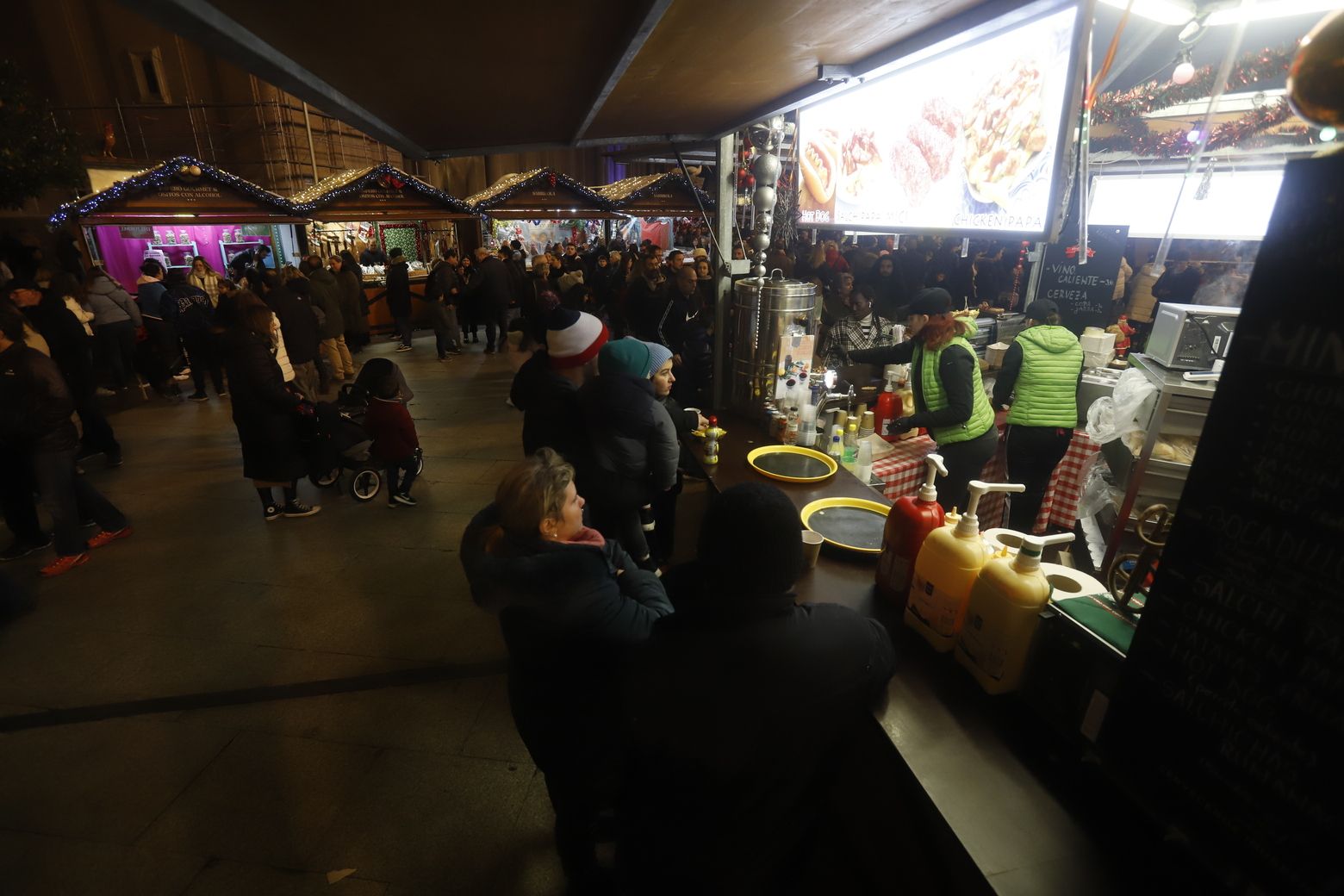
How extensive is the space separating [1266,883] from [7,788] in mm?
4425

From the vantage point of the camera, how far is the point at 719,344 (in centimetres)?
438

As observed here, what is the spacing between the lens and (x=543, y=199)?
38.9 feet

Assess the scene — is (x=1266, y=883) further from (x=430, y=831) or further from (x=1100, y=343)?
(x=1100, y=343)

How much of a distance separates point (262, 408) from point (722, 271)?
12.1ft

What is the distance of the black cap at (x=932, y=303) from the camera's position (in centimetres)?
349

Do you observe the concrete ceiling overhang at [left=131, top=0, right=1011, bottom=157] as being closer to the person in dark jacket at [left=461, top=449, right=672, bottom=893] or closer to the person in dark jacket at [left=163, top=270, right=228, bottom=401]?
the person in dark jacket at [left=461, top=449, right=672, bottom=893]

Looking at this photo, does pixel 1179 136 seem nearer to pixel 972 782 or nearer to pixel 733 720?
pixel 972 782

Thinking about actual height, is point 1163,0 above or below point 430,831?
above

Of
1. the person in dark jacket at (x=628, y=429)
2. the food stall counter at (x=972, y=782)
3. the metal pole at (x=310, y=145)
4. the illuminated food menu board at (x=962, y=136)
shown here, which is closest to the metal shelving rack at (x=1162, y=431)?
the illuminated food menu board at (x=962, y=136)

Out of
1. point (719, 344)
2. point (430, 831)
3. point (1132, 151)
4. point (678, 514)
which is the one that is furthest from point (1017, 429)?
point (1132, 151)

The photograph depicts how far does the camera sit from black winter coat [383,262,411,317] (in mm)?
11117

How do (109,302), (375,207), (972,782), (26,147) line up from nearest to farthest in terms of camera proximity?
(972,782)
(109,302)
(375,207)
(26,147)

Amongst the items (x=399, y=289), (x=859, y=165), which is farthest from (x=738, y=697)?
(x=399, y=289)

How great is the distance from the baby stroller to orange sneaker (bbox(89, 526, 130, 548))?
1.34m
